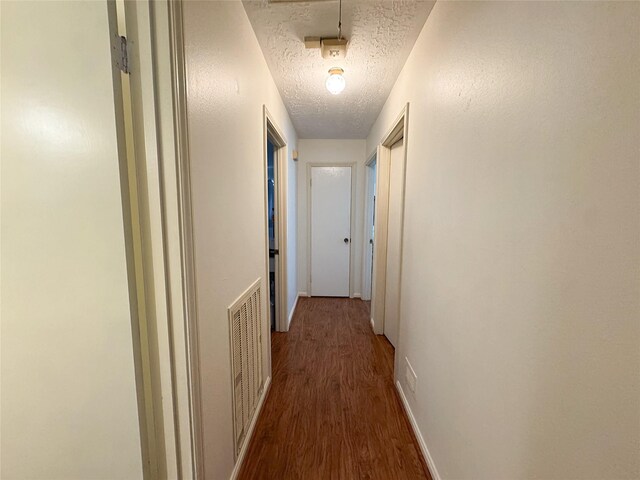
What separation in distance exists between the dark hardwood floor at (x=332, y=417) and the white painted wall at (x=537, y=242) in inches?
13.3

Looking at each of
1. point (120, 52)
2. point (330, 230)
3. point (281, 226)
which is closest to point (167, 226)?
point (120, 52)

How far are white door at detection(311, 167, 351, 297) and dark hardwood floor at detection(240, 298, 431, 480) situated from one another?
1.23 metres

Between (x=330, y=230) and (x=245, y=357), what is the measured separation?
2.54m

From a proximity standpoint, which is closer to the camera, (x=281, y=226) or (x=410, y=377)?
(x=410, y=377)

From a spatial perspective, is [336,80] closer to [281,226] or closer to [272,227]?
[281,226]

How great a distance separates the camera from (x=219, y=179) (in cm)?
103

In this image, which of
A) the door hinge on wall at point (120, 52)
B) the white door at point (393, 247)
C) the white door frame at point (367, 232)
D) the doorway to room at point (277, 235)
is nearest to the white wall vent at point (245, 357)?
the doorway to room at point (277, 235)

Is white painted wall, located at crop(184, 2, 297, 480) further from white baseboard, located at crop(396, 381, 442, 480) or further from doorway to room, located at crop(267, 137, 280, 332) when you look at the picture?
doorway to room, located at crop(267, 137, 280, 332)

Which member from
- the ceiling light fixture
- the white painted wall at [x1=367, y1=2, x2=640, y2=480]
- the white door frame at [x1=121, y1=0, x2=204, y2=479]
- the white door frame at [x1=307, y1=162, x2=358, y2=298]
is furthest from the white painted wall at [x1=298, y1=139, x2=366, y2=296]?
the white door frame at [x1=121, y1=0, x2=204, y2=479]

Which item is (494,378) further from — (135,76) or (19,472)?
(19,472)

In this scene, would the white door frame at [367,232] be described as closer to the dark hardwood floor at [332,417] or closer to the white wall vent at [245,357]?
the dark hardwood floor at [332,417]

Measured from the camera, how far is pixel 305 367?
2143 mm

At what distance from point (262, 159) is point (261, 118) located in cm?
27

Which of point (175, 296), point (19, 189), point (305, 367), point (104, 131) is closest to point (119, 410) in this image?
point (175, 296)
